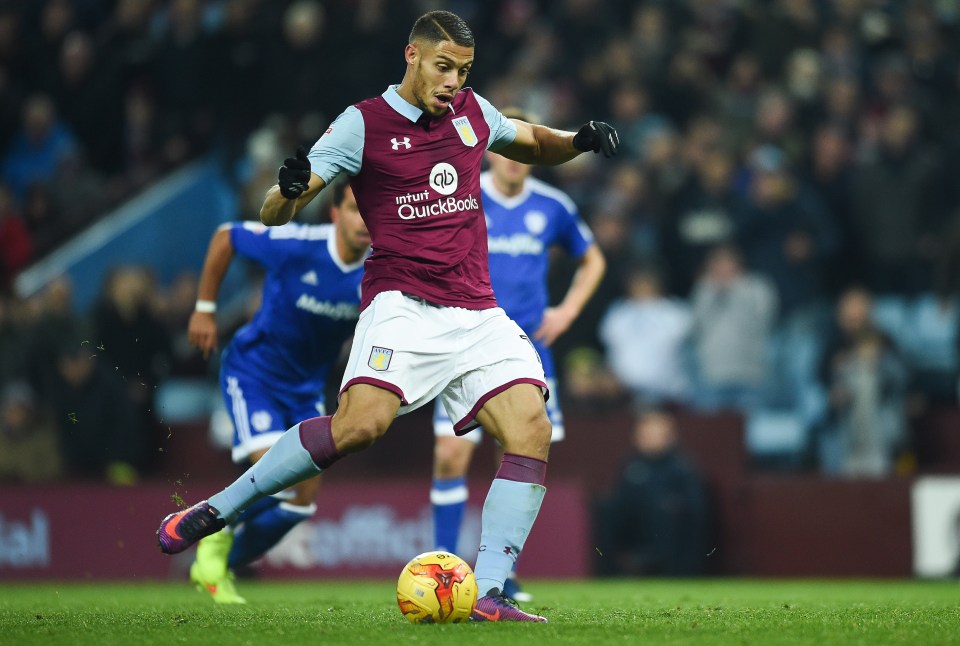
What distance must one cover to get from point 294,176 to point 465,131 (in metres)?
1.11

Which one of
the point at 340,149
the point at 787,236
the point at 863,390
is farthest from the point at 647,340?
the point at 340,149

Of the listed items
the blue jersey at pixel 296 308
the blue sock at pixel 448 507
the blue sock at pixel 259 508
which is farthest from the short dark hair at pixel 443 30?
the blue sock at pixel 448 507

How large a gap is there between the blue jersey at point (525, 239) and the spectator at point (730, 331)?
177 inches

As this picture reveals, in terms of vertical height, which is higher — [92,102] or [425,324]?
[92,102]

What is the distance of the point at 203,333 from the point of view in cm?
840

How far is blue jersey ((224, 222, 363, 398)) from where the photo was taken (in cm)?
848

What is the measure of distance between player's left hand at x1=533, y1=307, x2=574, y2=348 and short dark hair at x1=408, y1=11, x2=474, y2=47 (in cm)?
287

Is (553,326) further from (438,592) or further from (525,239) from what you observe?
(438,592)

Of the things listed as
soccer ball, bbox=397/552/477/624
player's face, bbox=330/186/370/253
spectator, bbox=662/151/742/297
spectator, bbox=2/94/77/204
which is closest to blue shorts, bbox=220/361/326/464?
player's face, bbox=330/186/370/253

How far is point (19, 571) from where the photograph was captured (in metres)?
13.2

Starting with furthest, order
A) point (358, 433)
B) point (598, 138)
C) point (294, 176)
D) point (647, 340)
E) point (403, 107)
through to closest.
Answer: point (647, 340) < point (598, 138) < point (403, 107) < point (358, 433) < point (294, 176)

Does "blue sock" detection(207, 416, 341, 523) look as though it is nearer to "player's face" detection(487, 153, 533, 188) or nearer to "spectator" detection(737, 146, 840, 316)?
"player's face" detection(487, 153, 533, 188)

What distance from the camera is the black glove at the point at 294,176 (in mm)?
5953

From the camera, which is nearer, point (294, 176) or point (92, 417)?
point (294, 176)
